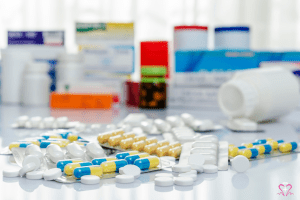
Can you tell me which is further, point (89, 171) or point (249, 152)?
point (249, 152)

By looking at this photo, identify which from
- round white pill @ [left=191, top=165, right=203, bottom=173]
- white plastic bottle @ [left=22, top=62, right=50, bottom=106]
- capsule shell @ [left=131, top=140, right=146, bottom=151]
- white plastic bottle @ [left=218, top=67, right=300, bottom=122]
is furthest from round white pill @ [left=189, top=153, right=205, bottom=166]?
white plastic bottle @ [left=22, top=62, right=50, bottom=106]

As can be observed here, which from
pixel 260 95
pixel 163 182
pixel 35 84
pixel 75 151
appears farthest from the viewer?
pixel 35 84

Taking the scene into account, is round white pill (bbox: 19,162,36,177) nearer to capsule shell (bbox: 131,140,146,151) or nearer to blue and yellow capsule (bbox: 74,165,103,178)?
blue and yellow capsule (bbox: 74,165,103,178)

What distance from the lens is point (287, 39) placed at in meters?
2.64

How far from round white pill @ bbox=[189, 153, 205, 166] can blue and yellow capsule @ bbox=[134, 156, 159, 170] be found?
1.8 inches

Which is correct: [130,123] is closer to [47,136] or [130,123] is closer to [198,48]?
[47,136]

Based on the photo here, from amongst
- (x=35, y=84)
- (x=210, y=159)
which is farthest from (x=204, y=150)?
(x=35, y=84)

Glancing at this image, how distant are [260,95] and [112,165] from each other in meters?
0.58

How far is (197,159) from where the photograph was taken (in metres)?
0.48

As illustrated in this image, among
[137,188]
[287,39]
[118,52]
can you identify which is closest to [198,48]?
[118,52]

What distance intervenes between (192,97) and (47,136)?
671 mm

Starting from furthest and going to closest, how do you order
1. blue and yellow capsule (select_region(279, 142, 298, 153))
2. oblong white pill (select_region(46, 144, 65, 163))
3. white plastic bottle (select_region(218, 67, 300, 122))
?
white plastic bottle (select_region(218, 67, 300, 122)) → blue and yellow capsule (select_region(279, 142, 298, 153)) → oblong white pill (select_region(46, 144, 65, 163))

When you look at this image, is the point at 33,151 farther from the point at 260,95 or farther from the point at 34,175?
the point at 260,95

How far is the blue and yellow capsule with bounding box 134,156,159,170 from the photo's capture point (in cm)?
47
